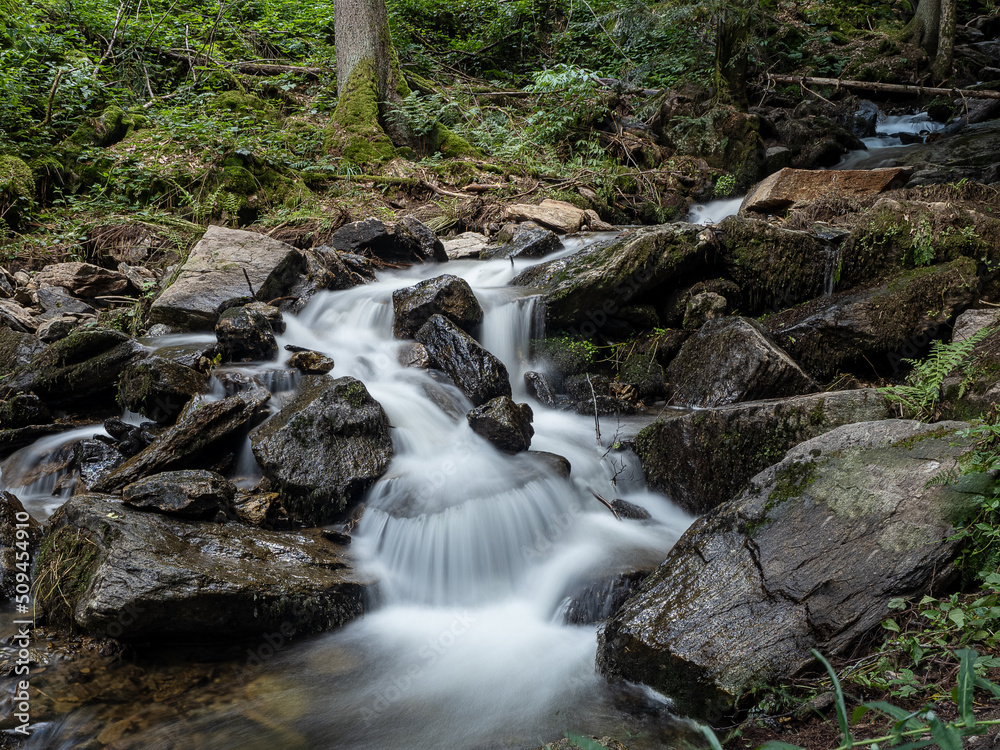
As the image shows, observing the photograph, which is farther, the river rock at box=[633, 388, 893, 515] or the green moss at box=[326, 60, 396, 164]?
the green moss at box=[326, 60, 396, 164]

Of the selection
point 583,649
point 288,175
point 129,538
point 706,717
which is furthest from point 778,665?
point 288,175

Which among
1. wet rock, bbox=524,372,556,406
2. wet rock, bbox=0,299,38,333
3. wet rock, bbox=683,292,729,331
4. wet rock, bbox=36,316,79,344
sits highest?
wet rock, bbox=0,299,38,333

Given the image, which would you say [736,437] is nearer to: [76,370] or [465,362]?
[465,362]

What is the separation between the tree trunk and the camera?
13836 millimetres

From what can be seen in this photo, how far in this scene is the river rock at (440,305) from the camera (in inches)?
277

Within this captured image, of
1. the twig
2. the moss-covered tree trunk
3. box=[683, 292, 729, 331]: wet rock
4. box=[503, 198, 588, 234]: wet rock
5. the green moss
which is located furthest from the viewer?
the moss-covered tree trunk

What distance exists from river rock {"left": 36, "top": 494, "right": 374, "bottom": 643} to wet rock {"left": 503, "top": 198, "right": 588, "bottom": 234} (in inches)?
273

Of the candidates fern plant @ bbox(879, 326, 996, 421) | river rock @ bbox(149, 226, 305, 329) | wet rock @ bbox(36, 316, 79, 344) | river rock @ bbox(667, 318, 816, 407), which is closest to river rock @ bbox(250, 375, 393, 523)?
river rock @ bbox(149, 226, 305, 329)

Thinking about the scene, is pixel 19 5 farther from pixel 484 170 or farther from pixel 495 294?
pixel 495 294

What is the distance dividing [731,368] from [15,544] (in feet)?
19.6

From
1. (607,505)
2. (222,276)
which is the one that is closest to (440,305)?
(222,276)

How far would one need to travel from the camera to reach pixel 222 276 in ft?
24.2

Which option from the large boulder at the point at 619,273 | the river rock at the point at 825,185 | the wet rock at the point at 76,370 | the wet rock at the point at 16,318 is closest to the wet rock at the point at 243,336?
the wet rock at the point at 76,370

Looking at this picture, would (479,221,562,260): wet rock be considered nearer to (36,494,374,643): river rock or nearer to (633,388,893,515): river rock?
(633,388,893,515): river rock
